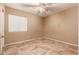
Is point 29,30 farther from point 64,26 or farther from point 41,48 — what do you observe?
point 64,26

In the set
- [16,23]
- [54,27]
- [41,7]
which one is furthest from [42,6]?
[16,23]

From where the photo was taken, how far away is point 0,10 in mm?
Result: 1429

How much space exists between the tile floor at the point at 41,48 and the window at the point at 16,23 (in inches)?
14.3

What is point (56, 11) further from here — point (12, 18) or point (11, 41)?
point (11, 41)

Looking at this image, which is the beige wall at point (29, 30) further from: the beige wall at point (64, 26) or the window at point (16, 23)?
the beige wall at point (64, 26)

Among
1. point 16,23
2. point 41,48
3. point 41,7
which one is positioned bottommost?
point 41,48

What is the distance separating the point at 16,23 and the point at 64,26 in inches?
43.8

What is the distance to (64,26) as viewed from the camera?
1657mm

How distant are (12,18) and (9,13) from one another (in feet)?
0.41

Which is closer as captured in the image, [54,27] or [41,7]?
[41,7]

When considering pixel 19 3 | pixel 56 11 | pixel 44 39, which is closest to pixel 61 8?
pixel 56 11

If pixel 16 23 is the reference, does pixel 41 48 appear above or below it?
below

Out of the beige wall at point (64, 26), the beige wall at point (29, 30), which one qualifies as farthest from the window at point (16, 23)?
the beige wall at point (64, 26)

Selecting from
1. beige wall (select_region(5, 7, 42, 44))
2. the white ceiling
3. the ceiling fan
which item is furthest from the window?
the ceiling fan
